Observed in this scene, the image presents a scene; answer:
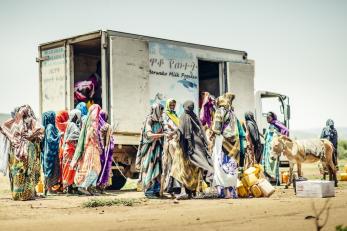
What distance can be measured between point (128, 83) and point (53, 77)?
1.91m

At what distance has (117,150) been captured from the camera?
1480cm

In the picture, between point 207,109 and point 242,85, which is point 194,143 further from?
point 242,85

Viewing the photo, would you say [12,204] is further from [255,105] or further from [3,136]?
[255,105]

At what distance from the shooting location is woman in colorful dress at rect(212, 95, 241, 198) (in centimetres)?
1173

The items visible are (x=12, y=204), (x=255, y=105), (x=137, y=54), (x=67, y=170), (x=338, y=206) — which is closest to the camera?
(x=338, y=206)

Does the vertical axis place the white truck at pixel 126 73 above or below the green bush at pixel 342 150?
above

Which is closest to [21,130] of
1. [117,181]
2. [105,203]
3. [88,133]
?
[88,133]

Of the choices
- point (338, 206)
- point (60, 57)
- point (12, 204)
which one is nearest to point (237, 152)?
point (338, 206)

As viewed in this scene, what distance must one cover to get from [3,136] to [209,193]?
3887 millimetres

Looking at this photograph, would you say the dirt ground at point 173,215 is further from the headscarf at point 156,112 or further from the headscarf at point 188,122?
the headscarf at point 156,112

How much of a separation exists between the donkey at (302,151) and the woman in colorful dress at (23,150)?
5534 mm

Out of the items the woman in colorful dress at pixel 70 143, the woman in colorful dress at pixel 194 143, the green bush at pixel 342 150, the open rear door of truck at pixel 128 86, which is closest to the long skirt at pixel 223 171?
the woman in colorful dress at pixel 194 143

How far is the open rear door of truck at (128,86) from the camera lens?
13914 millimetres

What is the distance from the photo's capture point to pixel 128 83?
14211 mm
